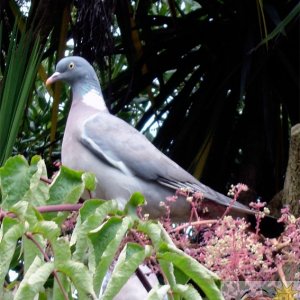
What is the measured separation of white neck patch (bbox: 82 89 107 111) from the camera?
3.38 m

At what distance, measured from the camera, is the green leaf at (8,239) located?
4.08 ft

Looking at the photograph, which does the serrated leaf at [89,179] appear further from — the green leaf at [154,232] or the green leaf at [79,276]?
the green leaf at [79,276]

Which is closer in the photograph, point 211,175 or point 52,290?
point 52,290

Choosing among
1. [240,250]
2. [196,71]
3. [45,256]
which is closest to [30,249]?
[45,256]

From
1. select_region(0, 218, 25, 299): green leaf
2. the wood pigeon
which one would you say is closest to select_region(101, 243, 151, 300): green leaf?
select_region(0, 218, 25, 299): green leaf

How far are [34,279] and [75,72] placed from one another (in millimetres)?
Result: 2241

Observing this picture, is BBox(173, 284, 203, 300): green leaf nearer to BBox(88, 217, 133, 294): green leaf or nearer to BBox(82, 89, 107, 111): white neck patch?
BBox(88, 217, 133, 294): green leaf

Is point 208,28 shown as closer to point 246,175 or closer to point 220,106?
point 220,106

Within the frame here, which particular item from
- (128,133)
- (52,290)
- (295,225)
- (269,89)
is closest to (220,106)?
(269,89)

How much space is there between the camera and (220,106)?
165 inches

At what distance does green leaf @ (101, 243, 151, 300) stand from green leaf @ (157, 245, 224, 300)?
3 cm

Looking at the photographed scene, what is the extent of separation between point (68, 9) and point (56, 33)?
0.27 m

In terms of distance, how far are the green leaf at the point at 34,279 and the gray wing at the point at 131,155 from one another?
182 centimetres

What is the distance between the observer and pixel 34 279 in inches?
47.9
